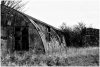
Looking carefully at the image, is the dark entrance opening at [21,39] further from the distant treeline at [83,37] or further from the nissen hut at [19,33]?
the distant treeline at [83,37]

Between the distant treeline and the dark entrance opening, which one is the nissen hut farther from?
the distant treeline

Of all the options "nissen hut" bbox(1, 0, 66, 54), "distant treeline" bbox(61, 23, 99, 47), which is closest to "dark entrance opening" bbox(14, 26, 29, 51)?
"nissen hut" bbox(1, 0, 66, 54)

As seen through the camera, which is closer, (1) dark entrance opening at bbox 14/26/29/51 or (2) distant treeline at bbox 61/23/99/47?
(1) dark entrance opening at bbox 14/26/29/51

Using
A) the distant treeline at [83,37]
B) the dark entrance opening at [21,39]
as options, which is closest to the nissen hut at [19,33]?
the dark entrance opening at [21,39]

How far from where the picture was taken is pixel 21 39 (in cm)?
1390

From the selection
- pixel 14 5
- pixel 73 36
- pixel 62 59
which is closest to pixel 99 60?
pixel 62 59

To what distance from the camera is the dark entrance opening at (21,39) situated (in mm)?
13641

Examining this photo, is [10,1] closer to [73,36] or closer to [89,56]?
[73,36]

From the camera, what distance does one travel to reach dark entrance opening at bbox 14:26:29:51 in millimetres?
13641

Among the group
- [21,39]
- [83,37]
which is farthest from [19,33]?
[83,37]

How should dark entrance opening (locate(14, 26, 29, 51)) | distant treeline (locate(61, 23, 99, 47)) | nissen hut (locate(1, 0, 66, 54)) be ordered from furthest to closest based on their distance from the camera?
1. distant treeline (locate(61, 23, 99, 47))
2. dark entrance opening (locate(14, 26, 29, 51))
3. nissen hut (locate(1, 0, 66, 54))

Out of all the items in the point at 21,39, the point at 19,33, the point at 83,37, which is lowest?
the point at 83,37

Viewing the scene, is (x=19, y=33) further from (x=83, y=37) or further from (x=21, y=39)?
(x=83, y=37)

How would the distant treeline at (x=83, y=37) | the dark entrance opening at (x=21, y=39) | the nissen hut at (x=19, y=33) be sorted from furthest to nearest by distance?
the distant treeline at (x=83, y=37)
the dark entrance opening at (x=21, y=39)
the nissen hut at (x=19, y=33)
